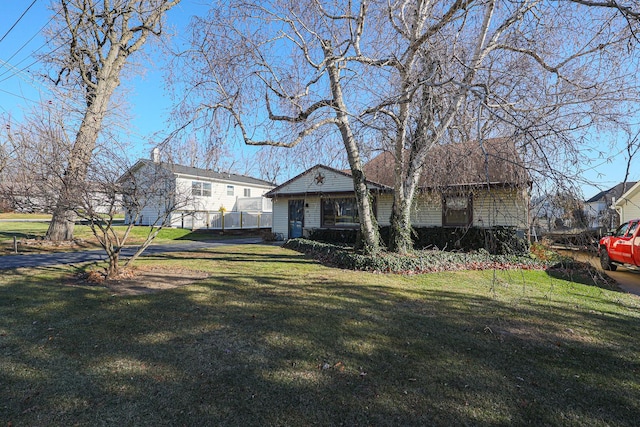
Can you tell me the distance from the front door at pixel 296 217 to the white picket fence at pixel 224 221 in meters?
7.66

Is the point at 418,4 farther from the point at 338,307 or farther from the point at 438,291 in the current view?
the point at 338,307

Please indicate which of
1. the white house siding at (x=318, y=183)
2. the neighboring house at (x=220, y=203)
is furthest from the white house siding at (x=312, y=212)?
the neighboring house at (x=220, y=203)

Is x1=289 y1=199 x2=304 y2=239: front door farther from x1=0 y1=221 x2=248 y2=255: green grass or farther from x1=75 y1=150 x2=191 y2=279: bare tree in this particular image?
x1=75 y1=150 x2=191 y2=279: bare tree

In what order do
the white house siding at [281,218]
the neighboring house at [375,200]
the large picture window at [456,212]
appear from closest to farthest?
1. the neighboring house at [375,200]
2. the large picture window at [456,212]
3. the white house siding at [281,218]

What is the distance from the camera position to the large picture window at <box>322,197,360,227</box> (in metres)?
17.5

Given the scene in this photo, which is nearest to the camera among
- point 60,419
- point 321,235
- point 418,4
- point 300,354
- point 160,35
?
point 60,419

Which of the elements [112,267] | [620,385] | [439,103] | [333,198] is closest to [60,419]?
[620,385]

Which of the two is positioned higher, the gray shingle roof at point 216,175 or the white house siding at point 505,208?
the gray shingle roof at point 216,175

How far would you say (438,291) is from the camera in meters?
7.15

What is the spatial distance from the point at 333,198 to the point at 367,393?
50.0ft

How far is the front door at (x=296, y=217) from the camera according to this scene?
19.2 metres

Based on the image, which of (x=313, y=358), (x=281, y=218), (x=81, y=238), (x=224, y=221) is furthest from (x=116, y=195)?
(x=224, y=221)

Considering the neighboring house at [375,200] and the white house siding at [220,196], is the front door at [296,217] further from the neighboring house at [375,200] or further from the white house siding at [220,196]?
the white house siding at [220,196]

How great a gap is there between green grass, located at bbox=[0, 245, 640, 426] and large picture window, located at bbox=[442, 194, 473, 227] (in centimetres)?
800
